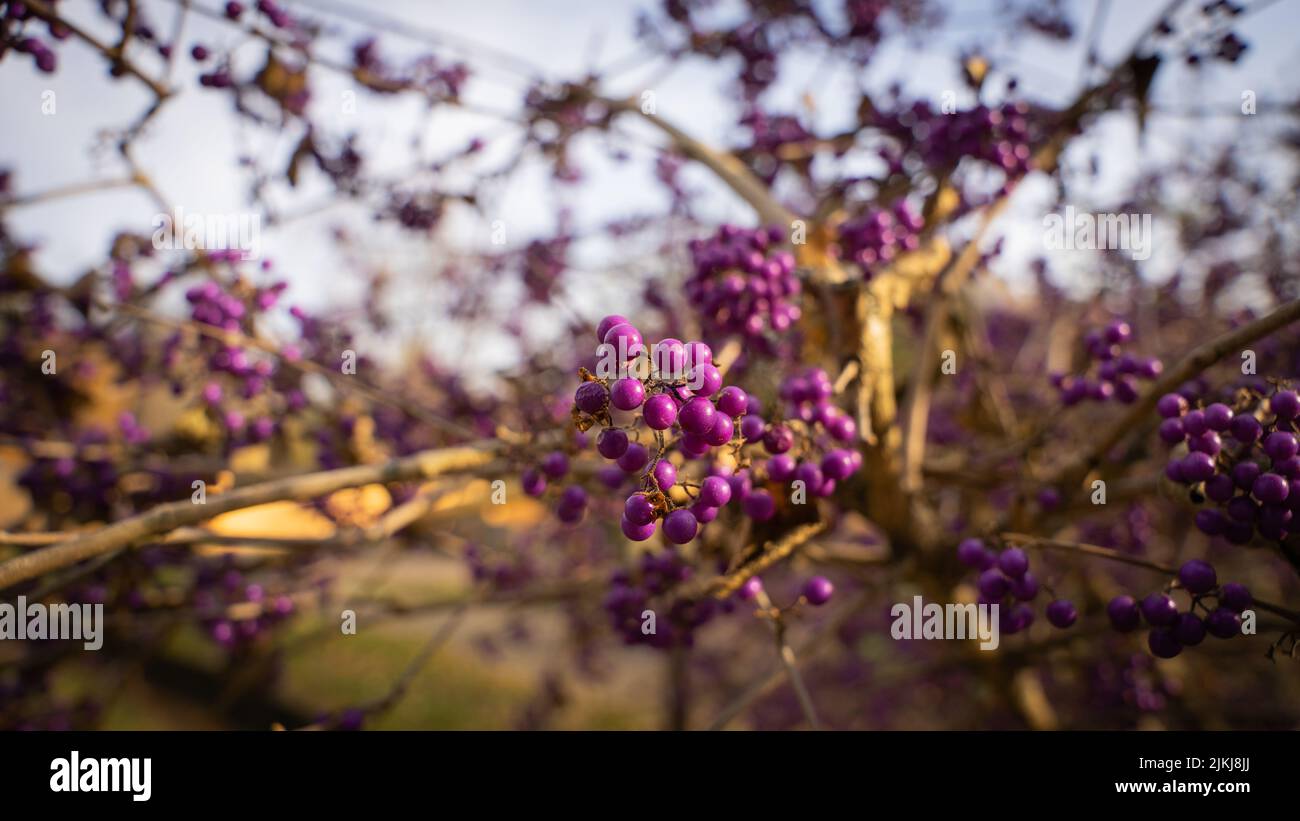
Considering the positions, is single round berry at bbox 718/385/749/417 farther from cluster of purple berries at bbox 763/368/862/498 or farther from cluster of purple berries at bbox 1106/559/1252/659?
cluster of purple berries at bbox 1106/559/1252/659

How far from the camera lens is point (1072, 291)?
538cm

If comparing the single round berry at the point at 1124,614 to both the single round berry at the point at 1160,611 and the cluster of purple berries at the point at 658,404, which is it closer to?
the single round berry at the point at 1160,611

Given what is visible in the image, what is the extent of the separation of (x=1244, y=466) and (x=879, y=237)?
122 centimetres

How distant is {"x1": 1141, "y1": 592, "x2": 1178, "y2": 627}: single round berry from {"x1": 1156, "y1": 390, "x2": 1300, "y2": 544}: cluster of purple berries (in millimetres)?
243

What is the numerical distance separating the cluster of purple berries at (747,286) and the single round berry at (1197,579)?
3.82 feet

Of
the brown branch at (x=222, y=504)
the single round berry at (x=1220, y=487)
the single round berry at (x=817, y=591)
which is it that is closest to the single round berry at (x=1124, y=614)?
the single round berry at (x=1220, y=487)

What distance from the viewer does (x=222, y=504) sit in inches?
55.9

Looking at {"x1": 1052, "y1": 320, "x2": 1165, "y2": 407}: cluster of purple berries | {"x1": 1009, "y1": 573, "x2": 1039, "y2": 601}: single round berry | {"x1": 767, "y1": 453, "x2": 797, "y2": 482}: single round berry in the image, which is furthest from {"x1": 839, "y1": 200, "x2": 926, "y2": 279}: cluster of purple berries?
{"x1": 1009, "y1": 573, "x2": 1039, "y2": 601}: single round berry

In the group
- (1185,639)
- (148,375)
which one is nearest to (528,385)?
(1185,639)

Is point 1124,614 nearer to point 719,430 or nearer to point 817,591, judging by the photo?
point 817,591

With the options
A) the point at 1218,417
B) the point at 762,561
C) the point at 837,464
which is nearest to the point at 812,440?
the point at 837,464

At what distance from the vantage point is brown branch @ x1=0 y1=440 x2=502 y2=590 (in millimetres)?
1276

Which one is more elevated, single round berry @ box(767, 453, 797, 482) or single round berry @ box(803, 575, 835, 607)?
single round berry @ box(767, 453, 797, 482)
